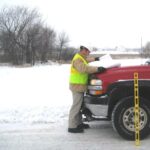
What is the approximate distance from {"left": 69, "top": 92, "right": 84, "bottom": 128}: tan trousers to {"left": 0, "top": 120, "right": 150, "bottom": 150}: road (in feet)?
0.72

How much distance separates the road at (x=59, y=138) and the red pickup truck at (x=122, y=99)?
0.26m

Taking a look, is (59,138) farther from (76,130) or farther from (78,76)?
(78,76)

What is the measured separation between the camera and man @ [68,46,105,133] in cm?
594

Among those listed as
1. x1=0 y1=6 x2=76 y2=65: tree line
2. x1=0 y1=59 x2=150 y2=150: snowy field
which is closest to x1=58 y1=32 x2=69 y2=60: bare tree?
x1=0 y1=6 x2=76 y2=65: tree line

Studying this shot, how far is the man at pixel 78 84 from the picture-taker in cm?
594

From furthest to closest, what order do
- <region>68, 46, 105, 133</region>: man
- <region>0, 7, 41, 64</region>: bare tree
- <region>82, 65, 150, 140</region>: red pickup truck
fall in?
<region>0, 7, 41, 64</region>: bare tree
<region>68, 46, 105, 133</region>: man
<region>82, 65, 150, 140</region>: red pickup truck

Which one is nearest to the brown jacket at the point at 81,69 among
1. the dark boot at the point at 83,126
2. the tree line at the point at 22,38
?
the dark boot at the point at 83,126

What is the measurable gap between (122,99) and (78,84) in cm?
94

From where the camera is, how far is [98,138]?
225 inches

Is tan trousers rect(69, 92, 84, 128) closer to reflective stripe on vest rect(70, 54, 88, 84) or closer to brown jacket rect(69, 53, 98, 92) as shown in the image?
brown jacket rect(69, 53, 98, 92)

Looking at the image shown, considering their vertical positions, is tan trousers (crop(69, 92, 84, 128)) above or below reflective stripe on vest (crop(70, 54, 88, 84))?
below

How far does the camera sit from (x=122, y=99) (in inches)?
215

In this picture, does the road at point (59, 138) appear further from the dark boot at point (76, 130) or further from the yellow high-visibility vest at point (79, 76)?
→ the yellow high-visibility vest at point (79, 76)

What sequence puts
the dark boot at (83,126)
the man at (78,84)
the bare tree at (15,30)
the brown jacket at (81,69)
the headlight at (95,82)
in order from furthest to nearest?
1. the bare tree at (15,30)
2. the dark boot at (83,126)
3. the man at (78,84)
4. the brown jacket at (81,69)
5. the headlight at (95,82)
